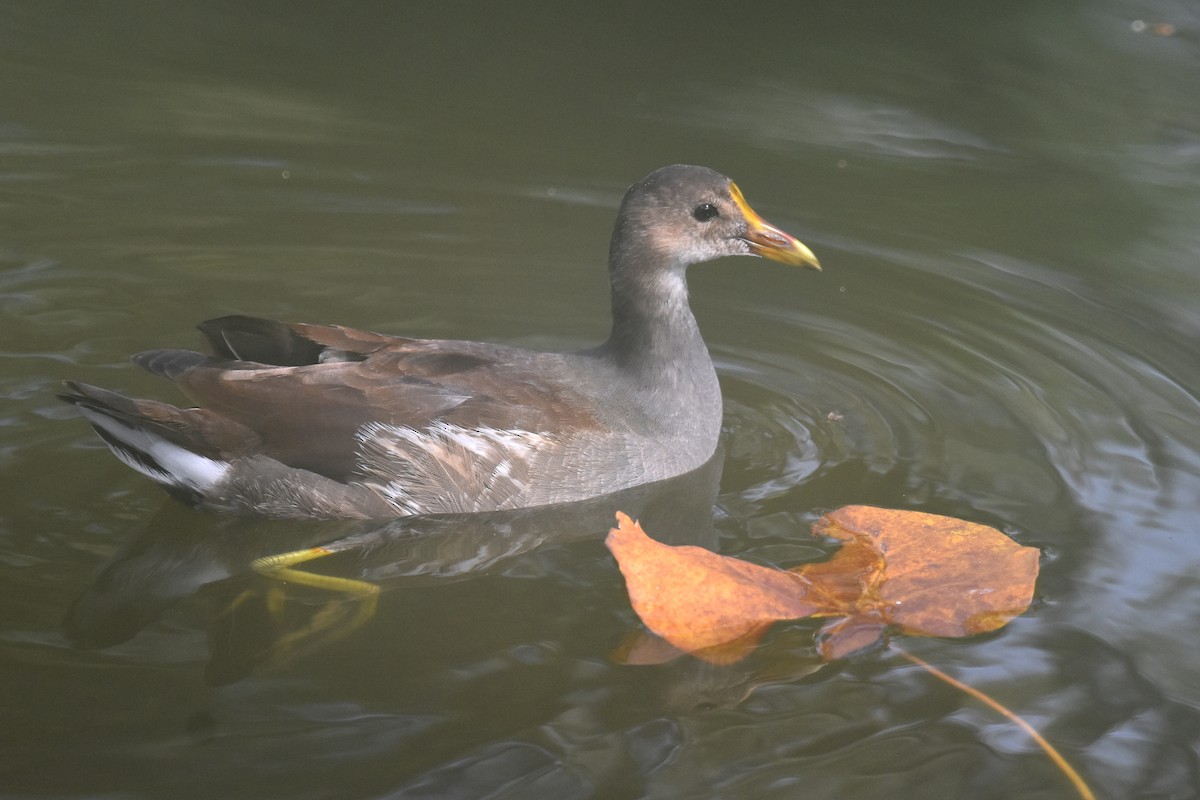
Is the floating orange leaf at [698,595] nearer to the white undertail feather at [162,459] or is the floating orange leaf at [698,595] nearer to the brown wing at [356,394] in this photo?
the brown wing at [356,394]

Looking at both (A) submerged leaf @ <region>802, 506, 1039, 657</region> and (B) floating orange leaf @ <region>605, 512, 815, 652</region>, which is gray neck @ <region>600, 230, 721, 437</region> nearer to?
(A) submerged leaf @ <region>802, 506, 1039, 657</region>

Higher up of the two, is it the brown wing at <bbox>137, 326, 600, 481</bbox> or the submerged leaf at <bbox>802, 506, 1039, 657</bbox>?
the brown wing at <bbox>137, 326, 600, 481</bbox>

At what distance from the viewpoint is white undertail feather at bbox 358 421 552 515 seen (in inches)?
189

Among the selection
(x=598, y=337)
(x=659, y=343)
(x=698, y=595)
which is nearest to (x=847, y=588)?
(x=698, y=595)

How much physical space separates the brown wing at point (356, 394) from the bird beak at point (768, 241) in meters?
0.94

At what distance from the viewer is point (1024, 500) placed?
16.7 ft

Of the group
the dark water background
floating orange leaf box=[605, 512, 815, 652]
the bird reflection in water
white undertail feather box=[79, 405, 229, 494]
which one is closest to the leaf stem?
the dark water background

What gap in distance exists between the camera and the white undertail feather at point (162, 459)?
15.5ft

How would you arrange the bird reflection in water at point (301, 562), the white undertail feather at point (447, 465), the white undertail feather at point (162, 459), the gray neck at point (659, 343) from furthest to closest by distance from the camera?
the gray neck at point (659, 343) → the white undertail feather at point (447, 465) → the white undertail feather at point (162, 459) → the bird reflection in water at point (301, 562)

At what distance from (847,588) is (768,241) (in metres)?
1.62

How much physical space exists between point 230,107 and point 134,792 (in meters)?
5.55

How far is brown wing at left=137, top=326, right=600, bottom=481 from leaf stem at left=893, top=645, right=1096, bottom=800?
1.53 m

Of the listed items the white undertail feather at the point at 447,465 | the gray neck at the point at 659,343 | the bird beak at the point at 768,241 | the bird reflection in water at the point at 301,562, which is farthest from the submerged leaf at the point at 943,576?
the bird beak at the point at 768,241

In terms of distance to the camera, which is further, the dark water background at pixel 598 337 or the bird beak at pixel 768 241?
the bird beak at pixel 768 241
